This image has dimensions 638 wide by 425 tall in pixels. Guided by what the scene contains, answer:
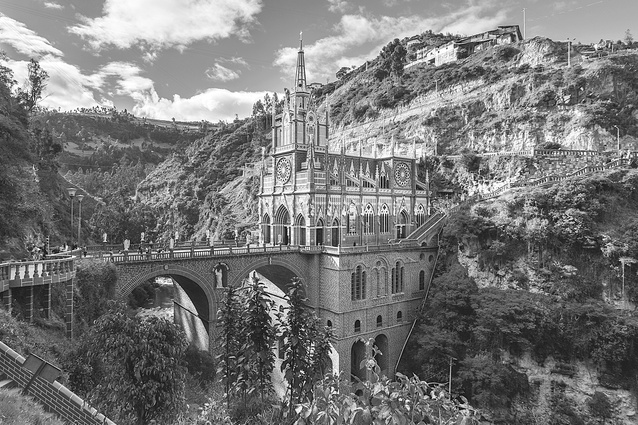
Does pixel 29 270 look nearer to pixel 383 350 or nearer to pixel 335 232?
pixel 335 232

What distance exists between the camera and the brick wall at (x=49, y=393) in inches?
419

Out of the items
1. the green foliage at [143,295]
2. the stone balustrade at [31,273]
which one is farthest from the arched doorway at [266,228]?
the green foliage at [143,295]

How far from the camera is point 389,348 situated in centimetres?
4153

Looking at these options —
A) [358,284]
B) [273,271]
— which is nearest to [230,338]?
[273,271]

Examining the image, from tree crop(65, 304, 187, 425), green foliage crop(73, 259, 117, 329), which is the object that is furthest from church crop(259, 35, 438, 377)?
tree crop(65, 304, 187, 425)

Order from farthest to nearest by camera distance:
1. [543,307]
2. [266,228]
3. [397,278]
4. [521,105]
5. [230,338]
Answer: [521,105] < [266,228] < [397,278] < [543,307] < [230,338]

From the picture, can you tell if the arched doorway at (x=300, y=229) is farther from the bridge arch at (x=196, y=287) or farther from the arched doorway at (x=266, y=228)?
the bridge arch at (x=196, y=287)

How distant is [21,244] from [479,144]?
6023 centimetres

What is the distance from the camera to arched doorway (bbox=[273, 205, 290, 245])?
4309 centimetres

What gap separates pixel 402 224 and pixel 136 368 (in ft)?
131

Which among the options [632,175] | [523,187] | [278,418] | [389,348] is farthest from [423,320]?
[278,418]

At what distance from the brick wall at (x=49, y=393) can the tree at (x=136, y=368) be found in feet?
5.01

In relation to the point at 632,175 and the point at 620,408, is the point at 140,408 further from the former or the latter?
the point at 632,175

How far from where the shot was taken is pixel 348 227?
4344 cm
